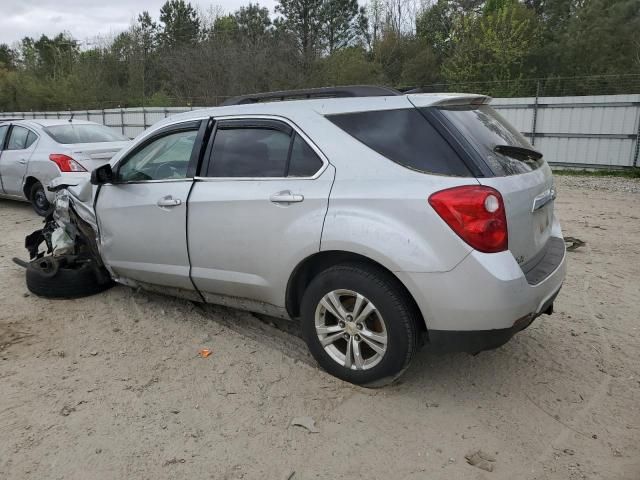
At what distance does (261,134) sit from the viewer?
3547mm

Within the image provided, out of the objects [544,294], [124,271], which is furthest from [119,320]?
[544,294]

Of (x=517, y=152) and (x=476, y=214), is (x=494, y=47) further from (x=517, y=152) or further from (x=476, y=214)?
(x=476, y=214)

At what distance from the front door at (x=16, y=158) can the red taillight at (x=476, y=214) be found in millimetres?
7412

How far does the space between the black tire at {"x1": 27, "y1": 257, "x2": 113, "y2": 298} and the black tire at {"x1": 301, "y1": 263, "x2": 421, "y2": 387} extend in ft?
8.33

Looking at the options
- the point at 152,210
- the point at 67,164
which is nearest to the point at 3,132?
the point at 67,164

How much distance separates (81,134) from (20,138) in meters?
1.01

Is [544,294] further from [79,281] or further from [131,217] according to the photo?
[79,281]

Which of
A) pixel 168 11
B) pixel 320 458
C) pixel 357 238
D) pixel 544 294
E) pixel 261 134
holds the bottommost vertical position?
pixel 320 458

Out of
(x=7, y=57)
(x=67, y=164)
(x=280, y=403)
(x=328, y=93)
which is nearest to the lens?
(x=280, y=403)

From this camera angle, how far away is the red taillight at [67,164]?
24.9 feet

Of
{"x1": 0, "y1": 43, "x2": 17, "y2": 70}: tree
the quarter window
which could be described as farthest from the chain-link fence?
{"x1": 0, "y1": 43, "x2": 17, "y2": 70}: tree

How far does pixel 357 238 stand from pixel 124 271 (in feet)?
7.80

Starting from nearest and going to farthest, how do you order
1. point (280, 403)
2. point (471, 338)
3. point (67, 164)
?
point (471, 338)
point (280, 403)
point (67, 164)

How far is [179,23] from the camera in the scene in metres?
46.0
